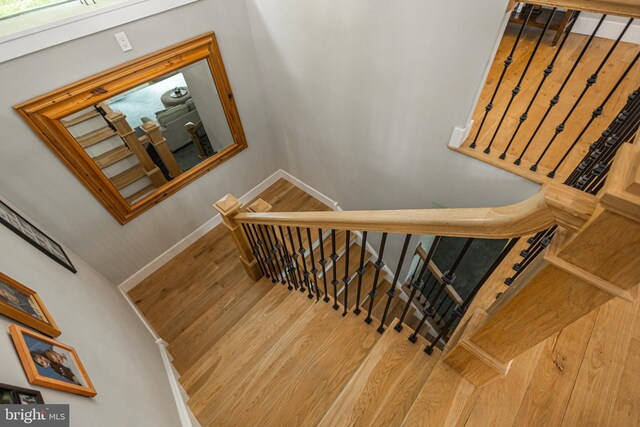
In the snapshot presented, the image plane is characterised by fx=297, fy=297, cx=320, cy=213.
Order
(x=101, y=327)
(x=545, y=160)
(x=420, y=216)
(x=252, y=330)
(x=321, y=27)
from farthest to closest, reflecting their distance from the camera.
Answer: (x=321, y=27) → (x=252, y=330) → (x=545, y=160) → (x=101, y=327) → (x=420, y=216)

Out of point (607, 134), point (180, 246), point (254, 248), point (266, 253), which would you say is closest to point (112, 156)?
point (180, 246)

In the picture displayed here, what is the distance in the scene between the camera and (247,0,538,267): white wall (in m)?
1.81

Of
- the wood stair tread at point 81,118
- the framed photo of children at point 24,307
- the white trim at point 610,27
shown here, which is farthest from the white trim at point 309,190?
the white trim at point 610,27

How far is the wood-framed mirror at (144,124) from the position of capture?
2.18 m

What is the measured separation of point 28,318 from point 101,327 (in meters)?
0.83

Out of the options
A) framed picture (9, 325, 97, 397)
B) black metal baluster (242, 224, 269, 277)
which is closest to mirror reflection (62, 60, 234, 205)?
black metal baluster (242, 224, 269, 277)

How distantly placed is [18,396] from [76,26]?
7.33 ft

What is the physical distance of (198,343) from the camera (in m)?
2.77

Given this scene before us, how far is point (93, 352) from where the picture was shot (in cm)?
145

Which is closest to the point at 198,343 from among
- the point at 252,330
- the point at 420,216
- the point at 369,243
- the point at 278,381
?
the point at 252,330

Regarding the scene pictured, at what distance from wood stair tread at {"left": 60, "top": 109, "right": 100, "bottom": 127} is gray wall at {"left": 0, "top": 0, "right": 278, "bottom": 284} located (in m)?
0.23

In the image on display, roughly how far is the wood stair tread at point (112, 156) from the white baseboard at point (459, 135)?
282 cm

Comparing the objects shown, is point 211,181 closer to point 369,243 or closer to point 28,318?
point 369,243

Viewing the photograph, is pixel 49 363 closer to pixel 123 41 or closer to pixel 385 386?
pixel 385 386
